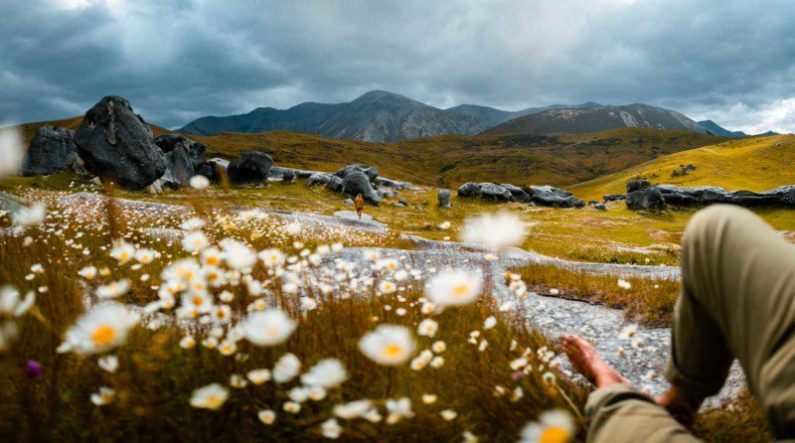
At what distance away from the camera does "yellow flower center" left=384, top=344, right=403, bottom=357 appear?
2.16 meters

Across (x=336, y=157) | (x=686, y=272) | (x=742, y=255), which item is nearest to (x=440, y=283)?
(x=686, y=272)

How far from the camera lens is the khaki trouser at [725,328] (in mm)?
1438

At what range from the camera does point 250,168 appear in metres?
58.2

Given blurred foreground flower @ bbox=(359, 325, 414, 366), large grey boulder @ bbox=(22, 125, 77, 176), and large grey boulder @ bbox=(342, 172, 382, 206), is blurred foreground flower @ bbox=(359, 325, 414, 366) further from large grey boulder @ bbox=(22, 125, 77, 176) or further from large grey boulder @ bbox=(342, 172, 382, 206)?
large grey boulder @ bbox=(22, 125, 77, 176)

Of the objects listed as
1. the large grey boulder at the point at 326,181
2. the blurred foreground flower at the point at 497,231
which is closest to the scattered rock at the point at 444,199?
the large grey boulder at the point at 326,181

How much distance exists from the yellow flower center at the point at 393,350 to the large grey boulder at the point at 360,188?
50897mm

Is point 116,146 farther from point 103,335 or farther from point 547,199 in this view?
point 547,199

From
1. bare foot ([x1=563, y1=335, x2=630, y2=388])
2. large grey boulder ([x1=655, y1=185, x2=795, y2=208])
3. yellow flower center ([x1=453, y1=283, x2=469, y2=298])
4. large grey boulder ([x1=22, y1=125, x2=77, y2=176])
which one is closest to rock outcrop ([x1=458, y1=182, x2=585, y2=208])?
large grey boulder ([x1=655, y1=185, x2=795, y2=208])

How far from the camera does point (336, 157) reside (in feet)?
545

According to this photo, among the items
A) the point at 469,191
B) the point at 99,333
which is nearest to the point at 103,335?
the point at 99,333

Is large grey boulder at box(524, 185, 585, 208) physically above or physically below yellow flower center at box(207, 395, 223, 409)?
below

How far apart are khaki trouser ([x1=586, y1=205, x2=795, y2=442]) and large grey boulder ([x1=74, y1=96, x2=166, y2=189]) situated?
1797 inches

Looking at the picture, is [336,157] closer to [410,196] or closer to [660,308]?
[410,196]

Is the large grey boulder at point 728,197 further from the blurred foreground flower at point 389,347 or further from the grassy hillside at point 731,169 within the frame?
the blurred foreground flower at point 389,347
